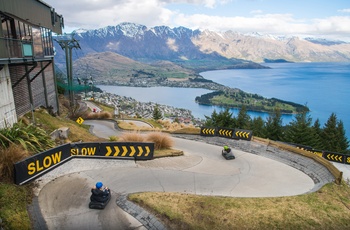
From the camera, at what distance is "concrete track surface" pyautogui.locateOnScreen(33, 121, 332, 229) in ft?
→ 33.2

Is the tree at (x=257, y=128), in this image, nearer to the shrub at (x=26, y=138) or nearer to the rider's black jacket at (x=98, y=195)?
the shrub at (x=26, y=138)

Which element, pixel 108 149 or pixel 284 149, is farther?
pixel 284 149

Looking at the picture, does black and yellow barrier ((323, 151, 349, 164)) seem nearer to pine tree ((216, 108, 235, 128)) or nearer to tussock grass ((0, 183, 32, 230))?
pine tree ((216, 108, 235, 128))

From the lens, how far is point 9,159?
442 inches

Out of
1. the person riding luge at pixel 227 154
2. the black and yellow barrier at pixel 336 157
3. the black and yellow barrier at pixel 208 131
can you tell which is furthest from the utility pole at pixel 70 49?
the black and yellow barrier at pixel 336 157

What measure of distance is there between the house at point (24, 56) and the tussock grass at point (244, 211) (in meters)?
9.82

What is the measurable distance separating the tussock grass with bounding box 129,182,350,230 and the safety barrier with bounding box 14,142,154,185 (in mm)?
4736

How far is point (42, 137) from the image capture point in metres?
14.9

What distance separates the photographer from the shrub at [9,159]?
11008 mm

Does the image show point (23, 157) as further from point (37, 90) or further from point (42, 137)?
point (37, 90)

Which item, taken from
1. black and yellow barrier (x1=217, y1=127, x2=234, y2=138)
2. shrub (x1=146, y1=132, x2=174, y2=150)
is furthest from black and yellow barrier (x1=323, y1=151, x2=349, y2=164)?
shrub (x1=146, y1=132, x2=174, y2=150)

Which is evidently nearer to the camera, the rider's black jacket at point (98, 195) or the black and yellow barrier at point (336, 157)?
the rider's black jacket at point (98, 195)

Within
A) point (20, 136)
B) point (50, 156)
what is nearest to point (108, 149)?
point (50, 156)

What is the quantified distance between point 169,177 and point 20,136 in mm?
8089
